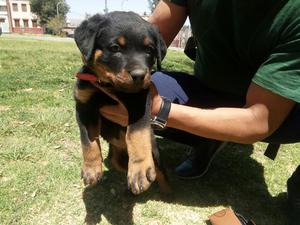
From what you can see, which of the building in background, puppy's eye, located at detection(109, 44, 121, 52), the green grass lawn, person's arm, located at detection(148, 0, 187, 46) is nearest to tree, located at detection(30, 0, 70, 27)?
the building in background

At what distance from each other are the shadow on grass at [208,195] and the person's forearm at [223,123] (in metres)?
0.70

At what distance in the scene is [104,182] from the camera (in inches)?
119

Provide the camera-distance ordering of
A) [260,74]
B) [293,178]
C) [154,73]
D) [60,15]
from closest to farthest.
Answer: [260,74] < [293,178] < [154,73] < [60,15]

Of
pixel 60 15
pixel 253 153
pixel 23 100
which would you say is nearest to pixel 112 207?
pixel 253 153

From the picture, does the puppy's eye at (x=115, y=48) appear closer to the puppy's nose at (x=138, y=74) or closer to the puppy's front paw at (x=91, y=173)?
the puppy's nose at (x=138, y=74)

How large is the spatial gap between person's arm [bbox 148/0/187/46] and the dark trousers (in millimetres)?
311

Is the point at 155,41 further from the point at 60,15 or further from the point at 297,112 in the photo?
the point at 60,15

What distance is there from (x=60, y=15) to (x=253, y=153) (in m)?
65.0

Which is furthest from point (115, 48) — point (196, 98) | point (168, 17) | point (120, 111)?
point (196, 98)

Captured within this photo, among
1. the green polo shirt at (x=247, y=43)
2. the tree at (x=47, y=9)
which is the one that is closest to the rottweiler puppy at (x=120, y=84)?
the green polo shirt at (x=247, y=43)

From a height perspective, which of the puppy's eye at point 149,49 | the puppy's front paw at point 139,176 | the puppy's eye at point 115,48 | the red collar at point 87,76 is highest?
the puppy's eye at point 115,48

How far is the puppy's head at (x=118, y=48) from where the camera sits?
2.29 metres

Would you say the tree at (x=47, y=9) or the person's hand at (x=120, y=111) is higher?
the person's hand at (x=120, y=111)

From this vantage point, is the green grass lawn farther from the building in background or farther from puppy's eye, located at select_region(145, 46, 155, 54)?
the building in background
